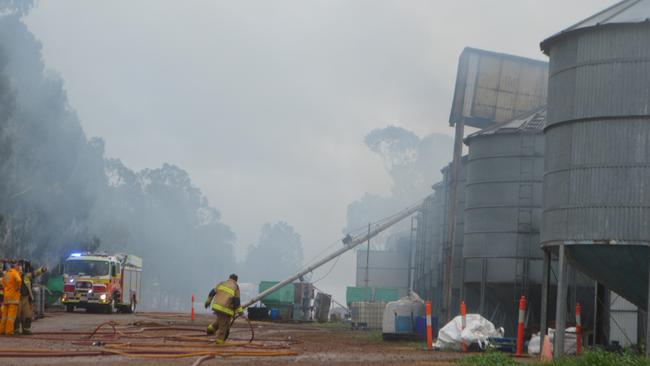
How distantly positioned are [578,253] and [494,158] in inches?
513

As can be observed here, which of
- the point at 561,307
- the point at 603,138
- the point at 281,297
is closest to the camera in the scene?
the point at 603,138

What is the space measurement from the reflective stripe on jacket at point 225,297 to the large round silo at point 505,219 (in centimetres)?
1109

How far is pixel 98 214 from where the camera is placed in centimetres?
10362

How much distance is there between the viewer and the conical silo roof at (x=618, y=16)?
20.3 meters

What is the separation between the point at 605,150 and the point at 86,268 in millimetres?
32610

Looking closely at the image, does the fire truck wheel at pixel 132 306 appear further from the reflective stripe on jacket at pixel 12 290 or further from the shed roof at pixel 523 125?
the reflective stripe on jacket at pixel 12 290

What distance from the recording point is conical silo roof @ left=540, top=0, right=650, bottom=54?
2030 centimetres

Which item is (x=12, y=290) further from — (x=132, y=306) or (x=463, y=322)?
(x=132, y=306)

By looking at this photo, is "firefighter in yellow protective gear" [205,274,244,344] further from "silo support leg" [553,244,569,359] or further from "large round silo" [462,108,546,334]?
"large round silo" [462,108,546,334]

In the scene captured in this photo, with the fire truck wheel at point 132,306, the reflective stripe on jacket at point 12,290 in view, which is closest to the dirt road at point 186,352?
the reflective stripe on jacket at point 12,290

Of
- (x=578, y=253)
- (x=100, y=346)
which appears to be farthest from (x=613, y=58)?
(x=100, y=346)

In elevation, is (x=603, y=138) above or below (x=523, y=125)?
below

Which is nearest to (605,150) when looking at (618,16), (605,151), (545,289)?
(605,151)

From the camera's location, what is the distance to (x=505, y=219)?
3253 cm
